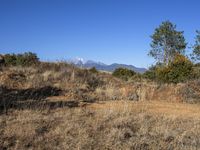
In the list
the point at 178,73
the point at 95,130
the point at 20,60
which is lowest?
the point at 95,130

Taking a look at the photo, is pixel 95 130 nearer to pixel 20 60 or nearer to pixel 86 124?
pixel 86 124

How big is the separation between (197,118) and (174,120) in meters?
1.16

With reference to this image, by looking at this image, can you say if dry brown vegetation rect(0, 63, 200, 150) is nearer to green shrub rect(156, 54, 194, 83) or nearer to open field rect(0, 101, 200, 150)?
open field rect(0, 101, 200, 150)

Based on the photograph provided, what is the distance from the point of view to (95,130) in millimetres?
7746

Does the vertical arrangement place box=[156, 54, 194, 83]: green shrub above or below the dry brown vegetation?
above

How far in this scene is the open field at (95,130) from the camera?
6.69m

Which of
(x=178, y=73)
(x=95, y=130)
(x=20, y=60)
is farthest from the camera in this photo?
(x=20, y=60)

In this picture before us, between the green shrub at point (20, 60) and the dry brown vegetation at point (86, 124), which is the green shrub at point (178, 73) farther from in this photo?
the green shrub at point (20, 60)

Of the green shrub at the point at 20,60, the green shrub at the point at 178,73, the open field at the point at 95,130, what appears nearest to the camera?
the open field at the point at 95,130

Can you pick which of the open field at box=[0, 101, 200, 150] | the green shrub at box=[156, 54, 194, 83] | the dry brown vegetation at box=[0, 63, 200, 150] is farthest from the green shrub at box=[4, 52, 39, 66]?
the open field at box=[0, 101, 200, 150]

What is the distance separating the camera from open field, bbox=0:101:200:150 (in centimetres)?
669

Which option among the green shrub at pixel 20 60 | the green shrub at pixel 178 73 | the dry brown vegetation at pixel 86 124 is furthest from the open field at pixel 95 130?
the green shrub at pixel 20 60

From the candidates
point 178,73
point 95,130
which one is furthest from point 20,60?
point 95,130

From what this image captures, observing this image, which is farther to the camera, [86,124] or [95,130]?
[86,124]
